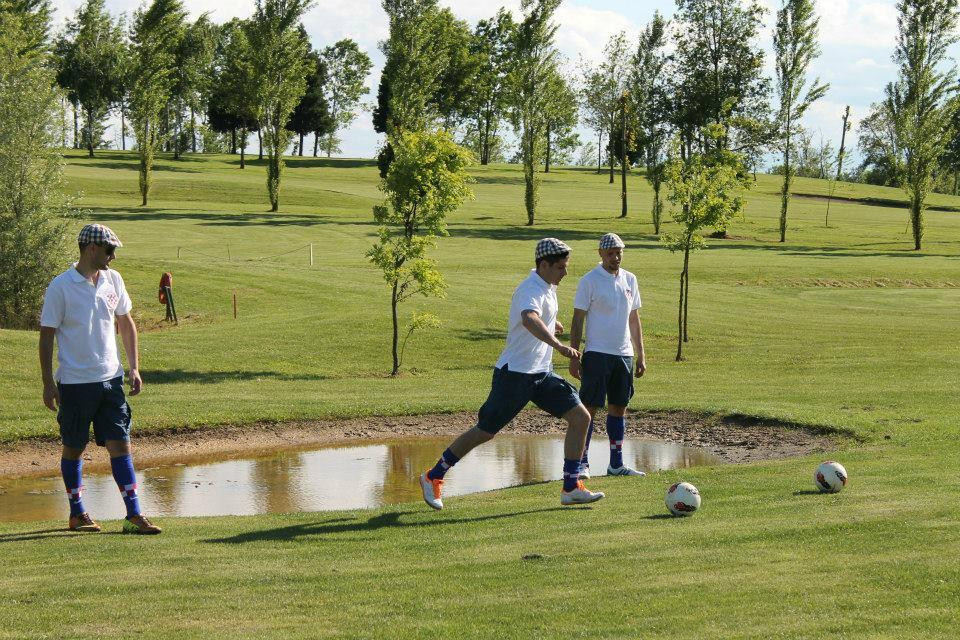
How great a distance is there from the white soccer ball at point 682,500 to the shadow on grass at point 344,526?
116 cm

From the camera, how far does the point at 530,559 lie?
8.28 meters

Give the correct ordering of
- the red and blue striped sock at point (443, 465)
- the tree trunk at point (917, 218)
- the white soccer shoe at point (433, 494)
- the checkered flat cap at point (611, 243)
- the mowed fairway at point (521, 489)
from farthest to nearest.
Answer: the tree trunk at point (917, 218)
the checkered flat cap at point (611, 243)
the white soccer shoe at point (433, 494)
the red and blue striped sock at point (443, 465)
the mowed fairway at point (521, 489)

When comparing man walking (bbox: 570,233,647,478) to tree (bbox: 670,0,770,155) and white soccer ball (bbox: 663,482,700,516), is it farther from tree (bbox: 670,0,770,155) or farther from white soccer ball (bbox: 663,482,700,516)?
tree (bbox: 670,0,770,155)

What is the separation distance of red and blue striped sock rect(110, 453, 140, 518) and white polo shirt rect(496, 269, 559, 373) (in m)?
3.63

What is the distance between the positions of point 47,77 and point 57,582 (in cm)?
3083

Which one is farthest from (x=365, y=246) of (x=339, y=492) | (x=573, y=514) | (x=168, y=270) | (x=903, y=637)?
(x=903, y=637)

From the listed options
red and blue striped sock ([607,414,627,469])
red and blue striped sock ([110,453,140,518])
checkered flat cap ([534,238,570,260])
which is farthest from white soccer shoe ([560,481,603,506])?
red and blue striped sock ([110,453,140,518])

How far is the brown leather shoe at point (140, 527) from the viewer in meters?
9.84

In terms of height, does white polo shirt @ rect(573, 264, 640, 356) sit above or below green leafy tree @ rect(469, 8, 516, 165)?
below

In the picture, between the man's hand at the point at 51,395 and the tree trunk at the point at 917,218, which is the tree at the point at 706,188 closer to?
the man's hand at the point at 51,395

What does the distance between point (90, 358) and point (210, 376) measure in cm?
1456

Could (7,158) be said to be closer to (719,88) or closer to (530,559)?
(530,559)

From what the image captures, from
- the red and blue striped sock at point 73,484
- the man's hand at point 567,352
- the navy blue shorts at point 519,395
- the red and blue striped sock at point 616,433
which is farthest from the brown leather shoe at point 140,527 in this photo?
the red and blue striped sock at point 616,433

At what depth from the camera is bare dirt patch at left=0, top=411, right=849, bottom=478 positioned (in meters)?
16.6
